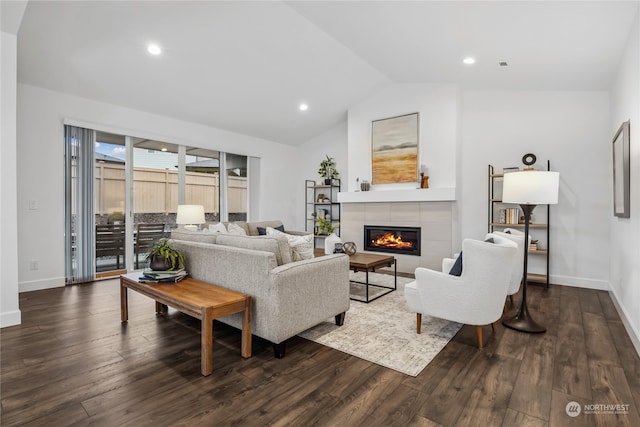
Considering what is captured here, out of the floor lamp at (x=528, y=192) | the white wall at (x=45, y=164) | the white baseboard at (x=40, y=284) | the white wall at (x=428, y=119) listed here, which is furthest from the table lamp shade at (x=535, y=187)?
the white baseboard at (x=40, y=284)

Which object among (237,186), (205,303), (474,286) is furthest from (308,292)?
(237,186)

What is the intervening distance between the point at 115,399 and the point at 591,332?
3858 mm

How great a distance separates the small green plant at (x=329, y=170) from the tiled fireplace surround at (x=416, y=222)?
3.89 ft

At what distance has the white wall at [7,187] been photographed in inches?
118

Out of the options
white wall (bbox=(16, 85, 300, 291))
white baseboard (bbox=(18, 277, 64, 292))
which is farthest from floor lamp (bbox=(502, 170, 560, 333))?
white baseboard (bbox=(18, 277, 64, 292))

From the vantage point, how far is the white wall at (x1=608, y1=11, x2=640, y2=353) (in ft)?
9.16

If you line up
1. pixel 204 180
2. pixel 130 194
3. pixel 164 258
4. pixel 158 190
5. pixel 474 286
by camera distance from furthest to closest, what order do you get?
pixel 204 180
pixel 158 190
pixel 130 194
pixel 164 258
pixel 474 286

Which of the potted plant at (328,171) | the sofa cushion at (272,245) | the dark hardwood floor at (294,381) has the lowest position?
the dark hardwood floor at (294,381)

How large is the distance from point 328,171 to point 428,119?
2.59m

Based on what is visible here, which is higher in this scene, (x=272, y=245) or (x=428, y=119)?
(x=428, y=119)

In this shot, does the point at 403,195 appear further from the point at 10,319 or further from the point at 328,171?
the point at 10,319

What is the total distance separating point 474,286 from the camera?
8.54ft

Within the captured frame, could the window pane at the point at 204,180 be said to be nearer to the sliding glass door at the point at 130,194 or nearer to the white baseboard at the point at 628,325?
the sliding glass door at the point at 130,194

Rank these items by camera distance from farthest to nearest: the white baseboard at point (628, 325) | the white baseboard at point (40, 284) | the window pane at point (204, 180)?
the window pane at point (204, 180)
the white baseboard at point (40, 284)
the white baseboard at point (628, 325)
